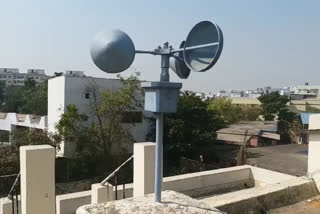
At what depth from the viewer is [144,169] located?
12.3 feet

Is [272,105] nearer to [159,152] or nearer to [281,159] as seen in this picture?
[281,159]

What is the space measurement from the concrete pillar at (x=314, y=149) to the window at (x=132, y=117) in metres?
11.2

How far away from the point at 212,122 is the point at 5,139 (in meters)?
16.7

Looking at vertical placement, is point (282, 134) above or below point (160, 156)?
below

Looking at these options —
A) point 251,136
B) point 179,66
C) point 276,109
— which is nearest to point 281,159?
point 251,136

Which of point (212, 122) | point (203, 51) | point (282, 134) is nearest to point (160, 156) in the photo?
point (203, 51)

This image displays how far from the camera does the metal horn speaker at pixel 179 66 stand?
7.36 ft

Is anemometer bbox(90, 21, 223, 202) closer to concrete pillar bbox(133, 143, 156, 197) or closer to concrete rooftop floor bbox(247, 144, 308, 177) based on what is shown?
concrete pillar bbox(133, 143, 156, 197)

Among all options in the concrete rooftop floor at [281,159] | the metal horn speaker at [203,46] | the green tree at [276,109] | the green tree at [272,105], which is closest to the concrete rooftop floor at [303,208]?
the metal horn speaker at [203,46]

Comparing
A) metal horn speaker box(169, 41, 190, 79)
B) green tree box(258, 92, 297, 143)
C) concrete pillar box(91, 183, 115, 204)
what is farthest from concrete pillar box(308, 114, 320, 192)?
green tree box(258, 92, 297, 143)

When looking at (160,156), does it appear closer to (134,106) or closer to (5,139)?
(134,106)

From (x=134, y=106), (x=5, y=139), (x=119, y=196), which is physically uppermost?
(x=134, y=106)

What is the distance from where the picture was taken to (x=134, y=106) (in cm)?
1628

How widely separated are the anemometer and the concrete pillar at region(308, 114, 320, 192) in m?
3.67
